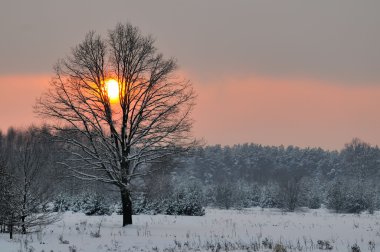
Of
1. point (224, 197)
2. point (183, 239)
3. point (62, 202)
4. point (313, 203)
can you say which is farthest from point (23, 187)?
point (313, 203)

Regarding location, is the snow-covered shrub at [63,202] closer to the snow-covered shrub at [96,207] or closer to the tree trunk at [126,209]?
the snow-covered shrub at [96,207]

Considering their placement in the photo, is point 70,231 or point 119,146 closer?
point 70,231

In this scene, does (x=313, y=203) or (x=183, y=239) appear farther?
(x=313, y=203)

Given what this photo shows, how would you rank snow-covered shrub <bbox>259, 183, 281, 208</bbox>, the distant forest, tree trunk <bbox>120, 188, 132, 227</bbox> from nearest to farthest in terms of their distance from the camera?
1. the distant forest
2. tree trunk <bbox>120, 188, 132, 227</bbox>
3. snow-covered shrub <bbox>259, 183, 281, 208</bbox>

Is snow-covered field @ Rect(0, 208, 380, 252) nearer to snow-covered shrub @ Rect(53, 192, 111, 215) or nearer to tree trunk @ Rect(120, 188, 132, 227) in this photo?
tree trunk @ Rect(120, 188, 132, 227)

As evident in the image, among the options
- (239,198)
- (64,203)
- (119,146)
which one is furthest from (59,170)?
(239,198)

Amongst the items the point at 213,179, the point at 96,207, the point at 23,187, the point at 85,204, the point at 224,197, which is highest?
the point at 213,179

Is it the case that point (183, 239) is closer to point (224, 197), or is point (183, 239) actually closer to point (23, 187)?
point (23, 187)

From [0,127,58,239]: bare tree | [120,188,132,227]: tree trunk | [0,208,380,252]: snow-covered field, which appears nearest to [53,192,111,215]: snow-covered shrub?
[120,188,132,227]: tree trunk

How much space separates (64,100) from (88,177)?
3896mm

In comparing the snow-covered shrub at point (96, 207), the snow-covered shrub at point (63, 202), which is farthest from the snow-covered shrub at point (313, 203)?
the snow-covered shrub at point (96, 207)

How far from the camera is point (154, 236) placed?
19625mm

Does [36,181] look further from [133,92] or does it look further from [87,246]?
[133,92]

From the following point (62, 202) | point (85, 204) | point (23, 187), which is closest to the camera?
point (23, 187)
